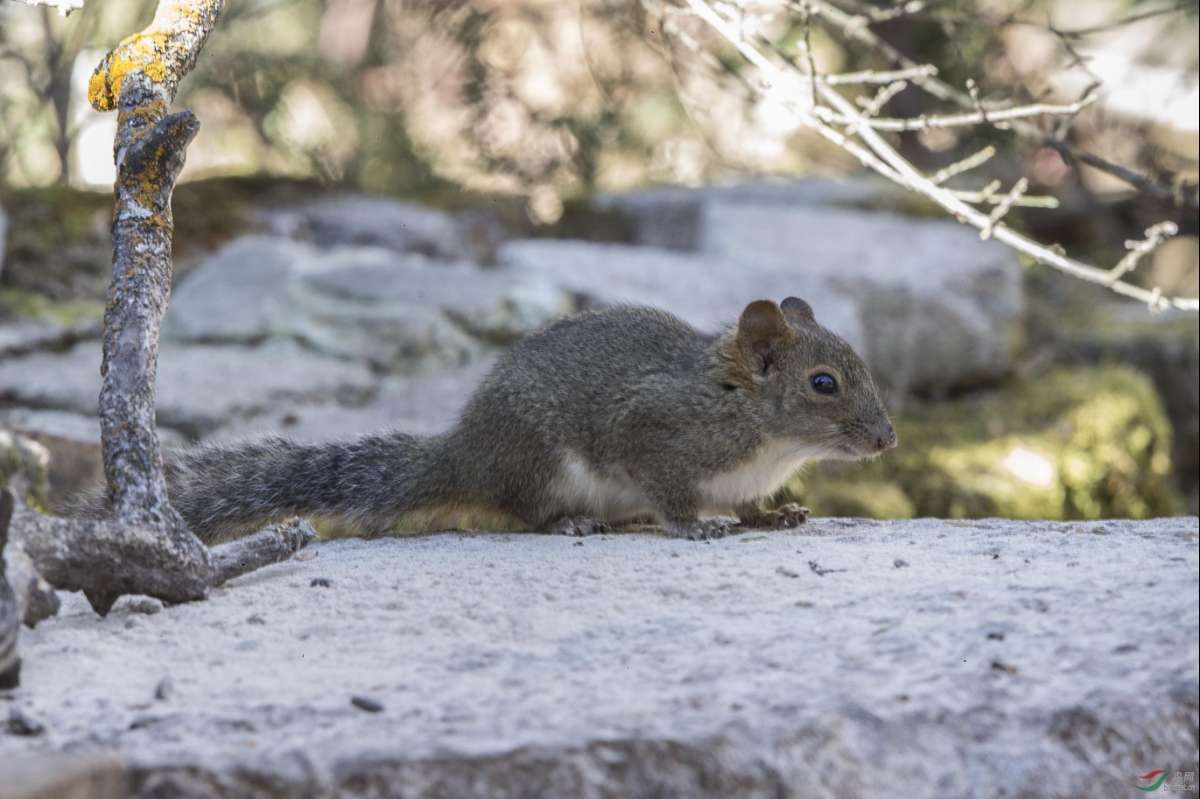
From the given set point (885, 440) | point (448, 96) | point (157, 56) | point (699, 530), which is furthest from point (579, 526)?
point (448, 96)

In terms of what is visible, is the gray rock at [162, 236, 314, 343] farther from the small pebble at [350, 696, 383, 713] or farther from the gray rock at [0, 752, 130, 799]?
the gray rock at [0, 752, 130, 799]

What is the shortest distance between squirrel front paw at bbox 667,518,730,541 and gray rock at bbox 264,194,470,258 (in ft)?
12.1

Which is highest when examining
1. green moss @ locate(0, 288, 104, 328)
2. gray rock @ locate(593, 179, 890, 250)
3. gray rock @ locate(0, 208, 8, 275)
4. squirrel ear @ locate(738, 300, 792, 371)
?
gray rock @ locate(593, 179, 890, 250)

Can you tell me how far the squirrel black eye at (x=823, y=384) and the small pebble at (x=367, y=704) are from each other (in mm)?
2092

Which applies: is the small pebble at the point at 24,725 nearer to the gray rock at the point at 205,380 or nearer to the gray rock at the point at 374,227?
the gray rock at the point at 205,380

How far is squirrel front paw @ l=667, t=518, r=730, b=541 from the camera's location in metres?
3.73

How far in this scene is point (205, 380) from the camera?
559 cm

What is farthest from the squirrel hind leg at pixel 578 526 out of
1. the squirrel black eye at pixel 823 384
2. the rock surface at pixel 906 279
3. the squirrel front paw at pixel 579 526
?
the rock surface at pixel 906 279

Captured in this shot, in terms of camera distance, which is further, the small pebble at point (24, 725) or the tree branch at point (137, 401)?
the tree branch at point (137, 401)

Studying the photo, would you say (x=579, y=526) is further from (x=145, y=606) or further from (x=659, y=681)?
(x=659, y=681)

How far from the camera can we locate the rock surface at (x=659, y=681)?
194 centimetres

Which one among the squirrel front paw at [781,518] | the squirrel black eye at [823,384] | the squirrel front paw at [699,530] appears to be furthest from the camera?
the squirrel black eye at [823,384]

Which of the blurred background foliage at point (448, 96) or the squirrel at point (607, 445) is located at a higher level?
the blurred background foliage at point (448, 96)

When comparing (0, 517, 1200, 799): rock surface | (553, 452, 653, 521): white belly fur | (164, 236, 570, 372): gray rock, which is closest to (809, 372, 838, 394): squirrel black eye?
(553, 452, 653, 521): white belly fur
